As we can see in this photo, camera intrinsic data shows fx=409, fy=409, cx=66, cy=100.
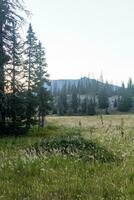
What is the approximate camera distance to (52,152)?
1103 centimetres

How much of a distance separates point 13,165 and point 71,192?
276 centimetres

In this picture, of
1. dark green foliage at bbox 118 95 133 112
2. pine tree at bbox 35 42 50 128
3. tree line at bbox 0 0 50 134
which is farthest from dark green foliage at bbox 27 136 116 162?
dark green foliage at bbox 118 95 133 112

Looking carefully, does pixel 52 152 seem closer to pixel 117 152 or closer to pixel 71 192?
pixel 117 152

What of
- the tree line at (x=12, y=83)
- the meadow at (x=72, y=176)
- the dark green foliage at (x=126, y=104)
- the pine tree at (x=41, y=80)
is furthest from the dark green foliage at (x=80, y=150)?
the dark green foliage at (x=126, y=104)

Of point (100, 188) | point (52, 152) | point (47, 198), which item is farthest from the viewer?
point (52, 152)

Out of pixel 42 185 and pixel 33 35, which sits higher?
pixel 33 35

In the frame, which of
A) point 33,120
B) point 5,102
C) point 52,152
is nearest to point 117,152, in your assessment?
point 52,152

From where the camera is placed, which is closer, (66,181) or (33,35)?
(66,181)

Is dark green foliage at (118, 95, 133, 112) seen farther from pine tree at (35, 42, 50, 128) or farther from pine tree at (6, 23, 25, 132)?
pine tree at (6, 23, 25, 132)

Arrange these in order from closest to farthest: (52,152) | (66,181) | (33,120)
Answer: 1. (66,181)
2. (52,152)
3. (33,120)

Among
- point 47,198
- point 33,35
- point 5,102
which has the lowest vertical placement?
point 47,198

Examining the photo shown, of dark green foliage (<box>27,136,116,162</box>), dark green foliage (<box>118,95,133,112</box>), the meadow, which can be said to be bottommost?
the meadow

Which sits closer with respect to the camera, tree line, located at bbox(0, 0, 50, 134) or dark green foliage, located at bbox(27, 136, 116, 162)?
dark green foliage, located at bbox(27, 136, 116, 162)

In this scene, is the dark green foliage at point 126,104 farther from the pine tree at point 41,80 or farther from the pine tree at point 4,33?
the pine tree at point 4,33
